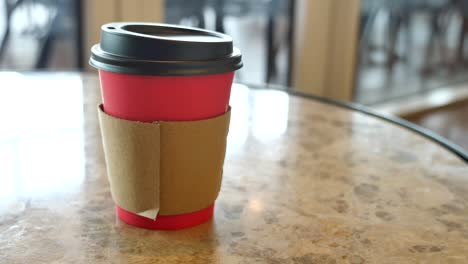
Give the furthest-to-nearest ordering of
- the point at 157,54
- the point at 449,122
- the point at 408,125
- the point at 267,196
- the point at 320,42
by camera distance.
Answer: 1. the point at 449,122
2. the point at 320,42
3. the point at 408,125
4. the point at 267,196
5. the point at 157,54

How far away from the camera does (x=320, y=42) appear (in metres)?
2.76

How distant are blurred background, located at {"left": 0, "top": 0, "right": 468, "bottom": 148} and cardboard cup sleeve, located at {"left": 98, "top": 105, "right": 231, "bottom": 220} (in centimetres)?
80

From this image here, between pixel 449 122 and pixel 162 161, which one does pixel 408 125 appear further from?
pixel 449 122

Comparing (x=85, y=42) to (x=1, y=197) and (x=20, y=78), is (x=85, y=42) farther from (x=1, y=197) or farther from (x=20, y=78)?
(x=1, y=197)

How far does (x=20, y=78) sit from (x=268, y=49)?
1.51m

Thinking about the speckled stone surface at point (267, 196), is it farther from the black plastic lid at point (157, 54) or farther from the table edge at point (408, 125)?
the black plastic lid at point (157, 54)

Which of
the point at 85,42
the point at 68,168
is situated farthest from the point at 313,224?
the point at 85,42

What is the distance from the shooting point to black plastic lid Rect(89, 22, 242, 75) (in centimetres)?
63

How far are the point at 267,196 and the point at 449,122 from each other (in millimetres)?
2991

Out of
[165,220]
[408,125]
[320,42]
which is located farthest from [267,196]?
[320,42]

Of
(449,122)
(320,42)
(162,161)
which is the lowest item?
Result: (449,122)

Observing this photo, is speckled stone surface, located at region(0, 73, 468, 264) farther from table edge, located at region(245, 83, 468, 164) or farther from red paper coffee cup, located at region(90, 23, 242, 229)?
red paper coffee cup, located at region(90, 23, 242, 229)

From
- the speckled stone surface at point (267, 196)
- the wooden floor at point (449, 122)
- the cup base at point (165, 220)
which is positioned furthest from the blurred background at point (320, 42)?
the cup base at point (165, 220)

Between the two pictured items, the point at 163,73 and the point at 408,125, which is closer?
the point at 163,73
